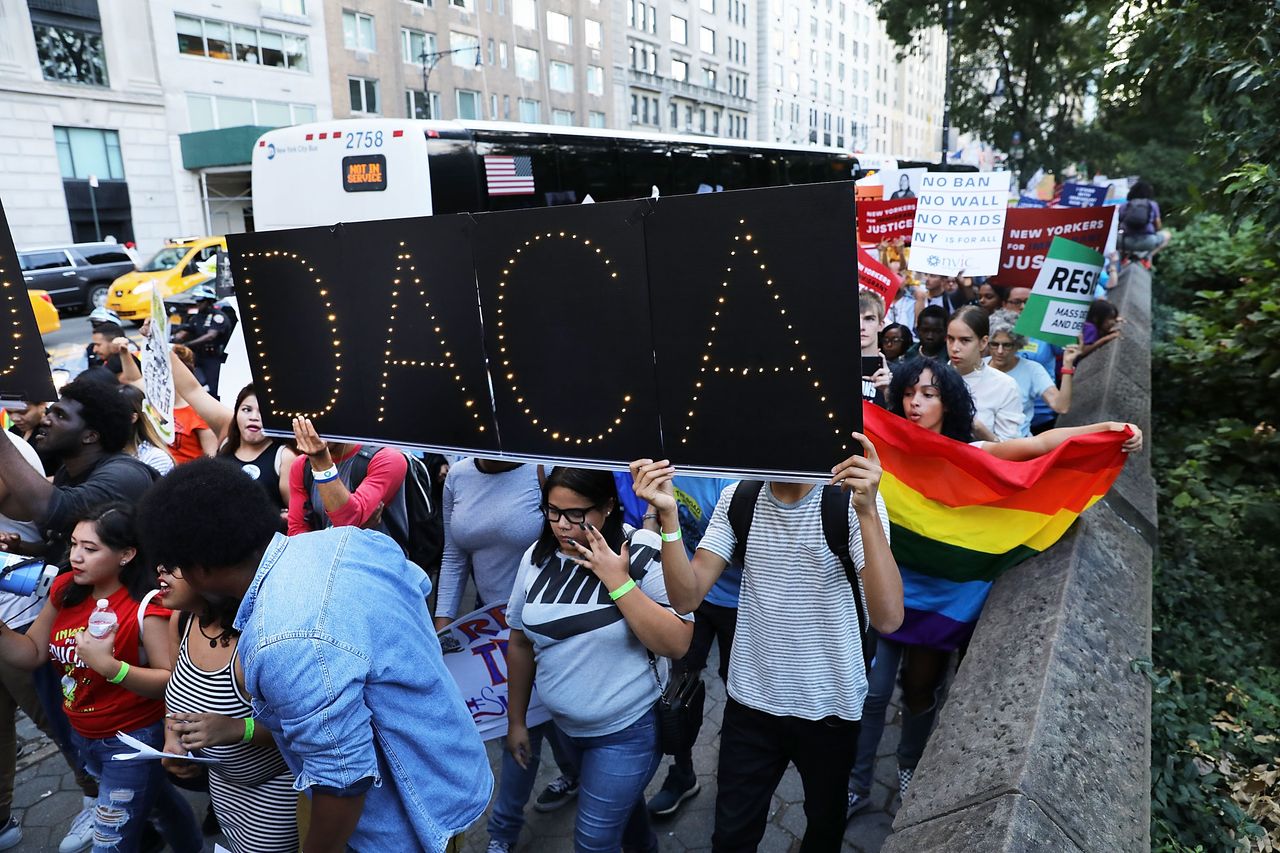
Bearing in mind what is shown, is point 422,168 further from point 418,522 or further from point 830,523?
point 830,523

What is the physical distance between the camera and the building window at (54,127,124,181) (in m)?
30.2

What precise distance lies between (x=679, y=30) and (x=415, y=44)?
26.7 meters

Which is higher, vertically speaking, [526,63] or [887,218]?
[526,63]

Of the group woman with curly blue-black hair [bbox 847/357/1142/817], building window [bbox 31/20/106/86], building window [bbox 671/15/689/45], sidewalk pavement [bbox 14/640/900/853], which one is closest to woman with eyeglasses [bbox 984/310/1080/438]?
woman with curly blue-black hair [bbox 847/357/1142/817]

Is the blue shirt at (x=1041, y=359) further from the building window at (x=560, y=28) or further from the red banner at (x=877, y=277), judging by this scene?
the building window at (x=560, y=28)

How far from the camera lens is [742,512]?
117 inches

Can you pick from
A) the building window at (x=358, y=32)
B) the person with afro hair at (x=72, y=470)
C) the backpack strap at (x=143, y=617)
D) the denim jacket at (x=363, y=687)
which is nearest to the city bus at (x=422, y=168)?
the person with afro hair at (x=72, y=470)

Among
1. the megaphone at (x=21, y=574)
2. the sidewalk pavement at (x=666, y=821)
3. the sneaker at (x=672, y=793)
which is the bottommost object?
the sidewalk pavement at (x=666, y=821)

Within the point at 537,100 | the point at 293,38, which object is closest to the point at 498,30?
the point at 537,100

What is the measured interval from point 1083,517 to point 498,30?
1874 inches

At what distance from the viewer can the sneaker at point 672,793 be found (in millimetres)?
3840

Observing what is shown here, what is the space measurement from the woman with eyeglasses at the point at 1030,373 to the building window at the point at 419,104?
3908cm

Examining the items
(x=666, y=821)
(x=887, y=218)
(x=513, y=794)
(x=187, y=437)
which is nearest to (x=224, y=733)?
(x=513, y=794)

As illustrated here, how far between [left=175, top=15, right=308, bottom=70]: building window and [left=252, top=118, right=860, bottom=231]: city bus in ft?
83.8
